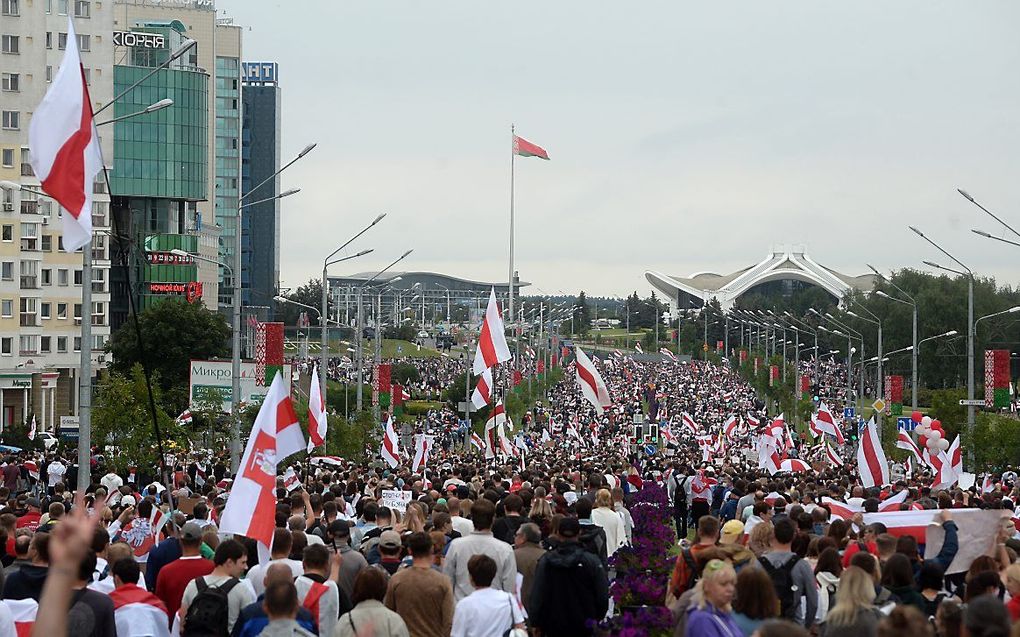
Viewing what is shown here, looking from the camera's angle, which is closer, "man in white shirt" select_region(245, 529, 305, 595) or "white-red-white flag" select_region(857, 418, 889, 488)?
"man in white shirt" select_region(245, 529, 305, 595)

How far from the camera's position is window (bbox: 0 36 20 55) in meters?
82.6

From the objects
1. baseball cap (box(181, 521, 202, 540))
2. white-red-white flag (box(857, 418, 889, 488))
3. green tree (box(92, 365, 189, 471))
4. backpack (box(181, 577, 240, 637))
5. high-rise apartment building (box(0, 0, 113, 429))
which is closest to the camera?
backpack (box(181, 577, 240, 637))

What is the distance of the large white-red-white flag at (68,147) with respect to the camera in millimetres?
13172

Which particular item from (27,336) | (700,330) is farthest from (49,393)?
(700,330)

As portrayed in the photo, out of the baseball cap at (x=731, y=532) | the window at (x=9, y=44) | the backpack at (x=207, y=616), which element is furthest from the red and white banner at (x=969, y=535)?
the window at (x=9, y=44)

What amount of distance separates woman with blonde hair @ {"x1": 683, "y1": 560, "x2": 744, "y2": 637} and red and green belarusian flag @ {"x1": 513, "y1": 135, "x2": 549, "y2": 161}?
83.9 metres

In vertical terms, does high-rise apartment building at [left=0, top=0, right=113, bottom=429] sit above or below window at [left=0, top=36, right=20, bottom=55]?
below

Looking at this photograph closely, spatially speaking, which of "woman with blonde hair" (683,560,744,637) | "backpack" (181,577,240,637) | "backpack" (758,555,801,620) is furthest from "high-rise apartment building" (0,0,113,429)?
"woman with blonde hair" (683,560,744,637)

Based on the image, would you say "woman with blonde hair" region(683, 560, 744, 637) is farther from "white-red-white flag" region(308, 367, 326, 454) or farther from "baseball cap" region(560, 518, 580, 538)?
→ "white-red-white flag" region(308, 367, 326, 454)

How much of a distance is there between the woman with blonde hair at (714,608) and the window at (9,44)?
79713 mm

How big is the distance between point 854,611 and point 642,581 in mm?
5877

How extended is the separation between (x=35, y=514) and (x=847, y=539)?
27.6 feet

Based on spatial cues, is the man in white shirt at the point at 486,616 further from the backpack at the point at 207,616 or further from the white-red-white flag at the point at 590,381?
the white-red-white flag at the point at 590,381

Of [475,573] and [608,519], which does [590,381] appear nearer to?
[608,519]
